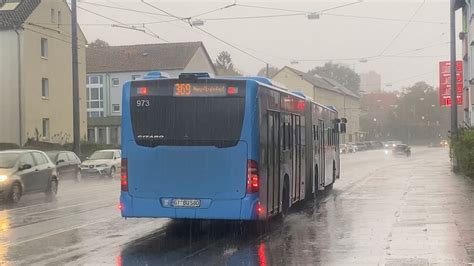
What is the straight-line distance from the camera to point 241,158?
1095 cm

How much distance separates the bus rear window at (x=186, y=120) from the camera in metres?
11.1

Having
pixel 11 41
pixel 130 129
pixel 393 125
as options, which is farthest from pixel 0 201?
pixel 393 125

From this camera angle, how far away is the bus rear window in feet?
36.3

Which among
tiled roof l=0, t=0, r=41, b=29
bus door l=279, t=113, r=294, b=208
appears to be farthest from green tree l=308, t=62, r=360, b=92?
bus door l=279, t=113, r=294, b=208

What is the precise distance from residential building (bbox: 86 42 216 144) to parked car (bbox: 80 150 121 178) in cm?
3483

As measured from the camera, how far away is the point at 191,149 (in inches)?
437

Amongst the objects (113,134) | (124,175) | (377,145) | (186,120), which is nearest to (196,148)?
(186,120)

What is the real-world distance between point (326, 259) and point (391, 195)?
438 inches

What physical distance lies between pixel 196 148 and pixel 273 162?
1603 mm

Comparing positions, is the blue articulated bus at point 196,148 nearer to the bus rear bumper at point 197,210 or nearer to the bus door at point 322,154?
the bus rear bumper at point 197,210

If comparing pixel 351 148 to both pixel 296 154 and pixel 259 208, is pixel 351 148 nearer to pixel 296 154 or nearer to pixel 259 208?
pixel 296 154

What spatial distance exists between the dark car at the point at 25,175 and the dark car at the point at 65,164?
6.46 metres

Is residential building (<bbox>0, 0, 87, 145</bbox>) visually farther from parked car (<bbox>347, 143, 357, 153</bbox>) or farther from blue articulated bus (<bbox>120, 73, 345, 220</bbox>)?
parked car (<bbox>347, 143, 357, 153</bbox>)

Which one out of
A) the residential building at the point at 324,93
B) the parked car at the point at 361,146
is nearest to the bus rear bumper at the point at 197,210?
the residential building at the point at 324,93
